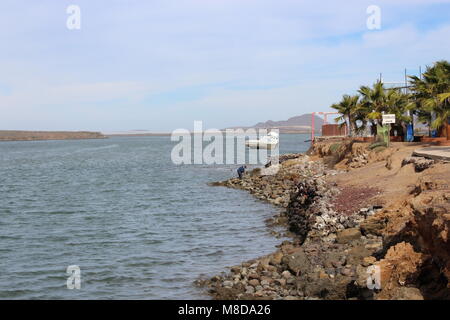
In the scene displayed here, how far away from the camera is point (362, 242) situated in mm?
16969

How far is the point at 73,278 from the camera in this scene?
17.8m

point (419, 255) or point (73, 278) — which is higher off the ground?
point (419, 255)

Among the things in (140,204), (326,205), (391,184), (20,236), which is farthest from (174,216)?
(391,184)

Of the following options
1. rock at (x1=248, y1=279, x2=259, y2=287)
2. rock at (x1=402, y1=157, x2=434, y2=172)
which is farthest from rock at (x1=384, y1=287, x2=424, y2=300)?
rock at (x1=402, y1=157, x2=434, y2=172)

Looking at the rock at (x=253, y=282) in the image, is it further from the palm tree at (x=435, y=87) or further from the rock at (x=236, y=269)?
the palm tree at (x=435, y=87)

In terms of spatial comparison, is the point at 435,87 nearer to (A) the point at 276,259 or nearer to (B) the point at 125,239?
(A) the point at 276,259

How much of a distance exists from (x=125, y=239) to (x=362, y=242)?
11.4 m

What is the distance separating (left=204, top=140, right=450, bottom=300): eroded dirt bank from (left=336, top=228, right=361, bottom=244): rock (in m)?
0.03

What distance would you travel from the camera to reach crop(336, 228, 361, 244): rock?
694 inches

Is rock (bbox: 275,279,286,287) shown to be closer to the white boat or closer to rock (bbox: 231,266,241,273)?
rock (bbox: 231,266,241,273)

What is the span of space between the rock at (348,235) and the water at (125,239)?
3.72 m

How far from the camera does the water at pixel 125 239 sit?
56.5 feet
